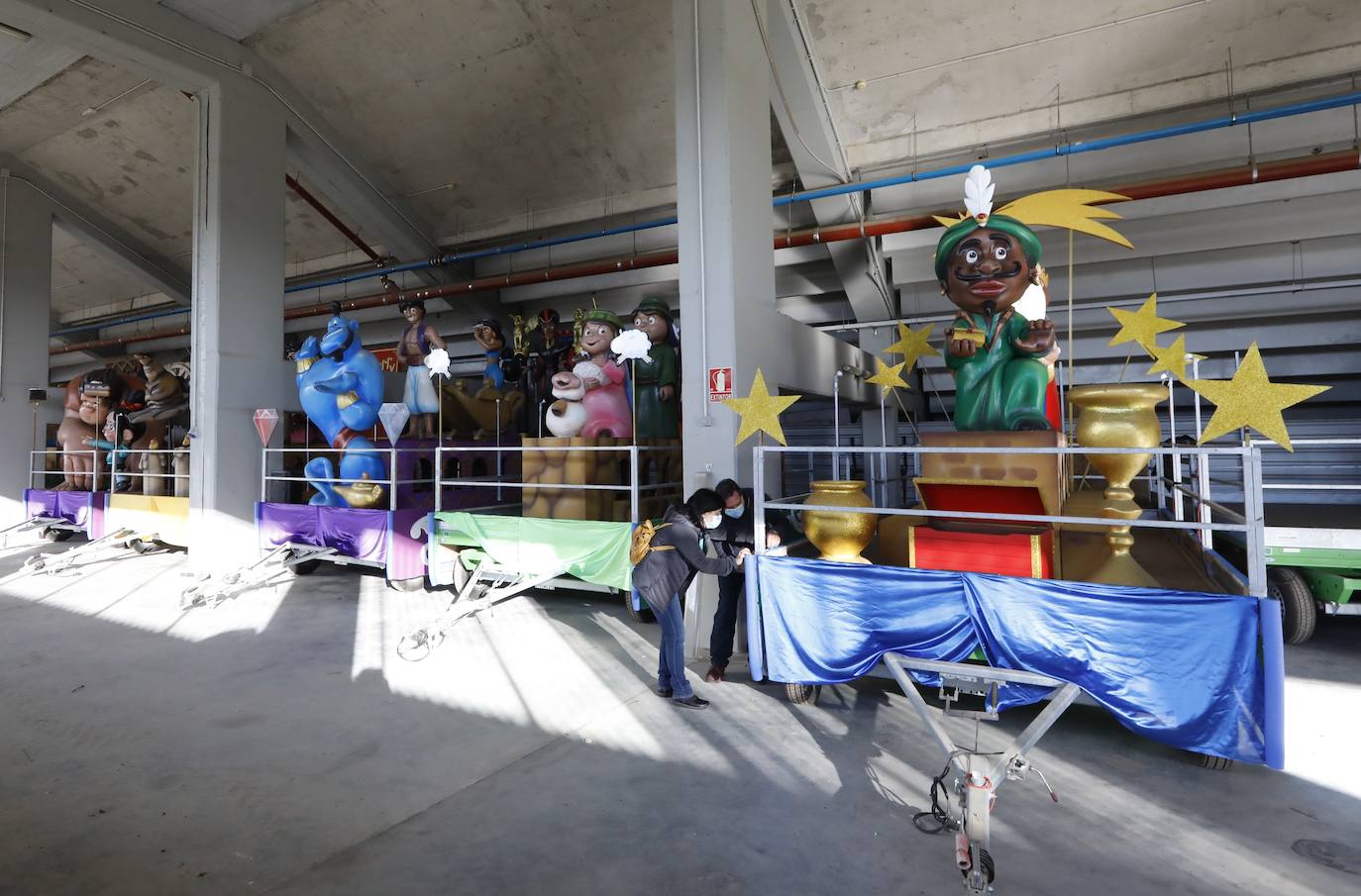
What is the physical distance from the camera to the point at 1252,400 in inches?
123

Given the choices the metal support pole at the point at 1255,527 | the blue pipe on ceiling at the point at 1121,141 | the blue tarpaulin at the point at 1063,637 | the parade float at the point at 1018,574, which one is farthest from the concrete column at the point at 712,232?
the metal support pole at the point at 1255,527

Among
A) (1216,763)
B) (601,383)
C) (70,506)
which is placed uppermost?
(601,383)

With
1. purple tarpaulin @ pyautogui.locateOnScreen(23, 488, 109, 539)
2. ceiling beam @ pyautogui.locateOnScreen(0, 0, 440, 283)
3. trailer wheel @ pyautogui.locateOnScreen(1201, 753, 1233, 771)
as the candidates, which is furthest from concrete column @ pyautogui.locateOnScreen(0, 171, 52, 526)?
trailer wheel @ pyautogui.locateOnScreen(1201, 753, 1233, 771)

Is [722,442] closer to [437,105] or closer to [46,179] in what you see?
[437,105]

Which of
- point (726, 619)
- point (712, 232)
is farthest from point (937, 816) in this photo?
point (712, 232)

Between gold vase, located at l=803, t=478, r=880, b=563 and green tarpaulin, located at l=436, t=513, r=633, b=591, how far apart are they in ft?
5.39

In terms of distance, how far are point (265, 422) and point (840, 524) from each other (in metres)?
7.00

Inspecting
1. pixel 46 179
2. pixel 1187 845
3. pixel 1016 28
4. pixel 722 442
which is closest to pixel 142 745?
pixel 722 442

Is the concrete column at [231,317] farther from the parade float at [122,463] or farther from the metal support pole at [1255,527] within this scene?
the metal support pole at [1255,527]

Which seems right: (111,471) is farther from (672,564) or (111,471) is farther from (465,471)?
(672,564)

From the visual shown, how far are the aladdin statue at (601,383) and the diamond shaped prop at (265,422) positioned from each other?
13.1ft

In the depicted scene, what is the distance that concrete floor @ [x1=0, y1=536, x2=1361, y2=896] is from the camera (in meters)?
2.39

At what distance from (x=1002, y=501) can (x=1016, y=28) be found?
18.3ft

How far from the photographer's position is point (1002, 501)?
3.98 m
